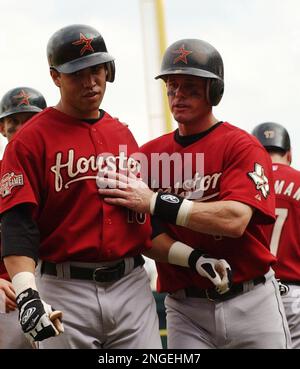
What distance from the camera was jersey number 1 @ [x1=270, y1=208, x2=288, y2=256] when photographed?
599 centimetres

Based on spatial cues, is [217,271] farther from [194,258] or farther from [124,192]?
[124,192]

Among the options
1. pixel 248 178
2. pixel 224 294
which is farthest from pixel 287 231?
pixel 248 178

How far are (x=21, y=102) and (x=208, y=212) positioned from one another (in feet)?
6.99

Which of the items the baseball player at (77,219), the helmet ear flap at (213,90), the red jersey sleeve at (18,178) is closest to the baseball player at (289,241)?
the helmet ear flap at (213,90)

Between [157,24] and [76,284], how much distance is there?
432 inches

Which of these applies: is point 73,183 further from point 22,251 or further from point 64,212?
point 22,251

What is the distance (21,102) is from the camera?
601 centimetres

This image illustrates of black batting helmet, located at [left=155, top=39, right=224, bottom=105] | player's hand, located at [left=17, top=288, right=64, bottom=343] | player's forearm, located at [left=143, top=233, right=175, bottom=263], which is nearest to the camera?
player's hand, located at [left=17, top=288, right=64, bottom=343]

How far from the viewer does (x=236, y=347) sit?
4691 millimetres

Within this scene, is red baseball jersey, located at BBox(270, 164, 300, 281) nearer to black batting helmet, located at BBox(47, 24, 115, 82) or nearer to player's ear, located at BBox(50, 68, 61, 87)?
black batting helmet, located at BBox(47, 24, 115, 82)

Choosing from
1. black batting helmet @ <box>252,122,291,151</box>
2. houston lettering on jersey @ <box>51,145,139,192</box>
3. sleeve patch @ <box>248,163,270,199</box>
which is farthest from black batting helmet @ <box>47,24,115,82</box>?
black batting helmet @ <box>252,122,291,151</box>

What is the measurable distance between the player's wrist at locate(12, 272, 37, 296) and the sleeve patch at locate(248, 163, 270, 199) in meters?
1.34
